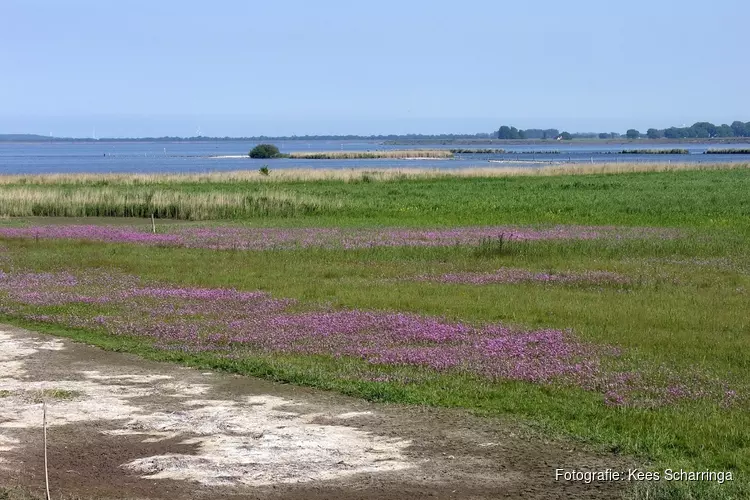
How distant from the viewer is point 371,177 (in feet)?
258

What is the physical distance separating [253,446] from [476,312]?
8.36 meters

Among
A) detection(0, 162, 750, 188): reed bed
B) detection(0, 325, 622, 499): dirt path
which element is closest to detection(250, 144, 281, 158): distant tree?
detection(0, 162, 750, 188): reed bed

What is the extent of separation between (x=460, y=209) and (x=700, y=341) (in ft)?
106

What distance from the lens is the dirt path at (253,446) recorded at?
8.78 metres

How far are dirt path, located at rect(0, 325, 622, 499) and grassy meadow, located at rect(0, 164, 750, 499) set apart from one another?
0.66 m

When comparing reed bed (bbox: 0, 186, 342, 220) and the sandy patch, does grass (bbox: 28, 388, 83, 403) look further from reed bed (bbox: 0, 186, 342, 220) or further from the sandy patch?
reed bed (bbox: 0, 186, 342, 220)

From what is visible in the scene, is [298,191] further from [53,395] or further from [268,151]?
[268,151]

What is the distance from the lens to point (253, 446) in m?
10.0

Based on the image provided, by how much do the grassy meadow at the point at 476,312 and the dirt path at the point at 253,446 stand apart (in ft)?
2.18

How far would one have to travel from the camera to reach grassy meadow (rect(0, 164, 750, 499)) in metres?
11.3

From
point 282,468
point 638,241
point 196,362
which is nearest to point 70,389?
point 196,362

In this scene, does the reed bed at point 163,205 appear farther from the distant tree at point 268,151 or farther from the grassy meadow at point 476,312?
the distant tree at point 268,151

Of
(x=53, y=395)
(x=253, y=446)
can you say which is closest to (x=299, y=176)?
(x=53, y=395)

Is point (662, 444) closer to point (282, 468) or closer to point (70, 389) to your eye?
point (282, 468)
